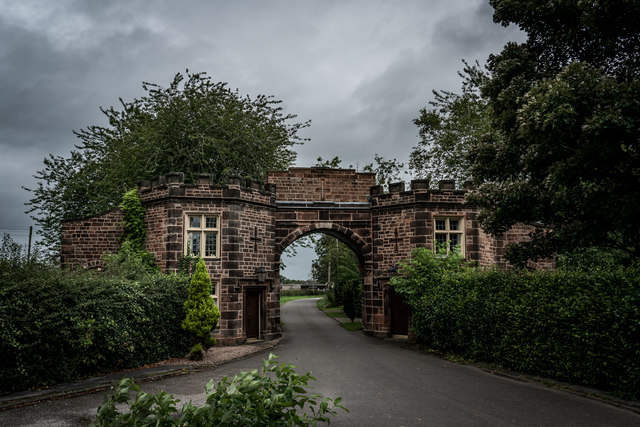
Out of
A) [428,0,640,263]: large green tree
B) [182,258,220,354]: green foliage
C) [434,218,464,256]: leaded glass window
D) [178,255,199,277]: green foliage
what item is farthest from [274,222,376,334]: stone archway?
[428,0,640,263]: large green tree

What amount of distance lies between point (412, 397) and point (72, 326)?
7.93 meters

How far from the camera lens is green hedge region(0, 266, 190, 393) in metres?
9.12

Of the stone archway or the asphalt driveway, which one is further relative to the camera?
the stone archway

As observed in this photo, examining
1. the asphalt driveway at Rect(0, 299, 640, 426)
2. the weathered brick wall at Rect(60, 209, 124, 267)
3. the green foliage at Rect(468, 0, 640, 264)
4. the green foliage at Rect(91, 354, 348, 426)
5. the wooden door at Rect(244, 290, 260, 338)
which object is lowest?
the asphalt driveway at Rect(0, 299, 640, 426)

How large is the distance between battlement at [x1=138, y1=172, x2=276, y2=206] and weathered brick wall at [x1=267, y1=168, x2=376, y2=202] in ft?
7.89

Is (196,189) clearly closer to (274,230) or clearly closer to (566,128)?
(274,230)

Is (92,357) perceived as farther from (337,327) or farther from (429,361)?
(337,327)

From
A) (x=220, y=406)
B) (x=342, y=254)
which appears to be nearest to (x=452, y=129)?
(x=342, y=254)

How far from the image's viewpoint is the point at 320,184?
816 inches

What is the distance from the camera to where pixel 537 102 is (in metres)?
8.20

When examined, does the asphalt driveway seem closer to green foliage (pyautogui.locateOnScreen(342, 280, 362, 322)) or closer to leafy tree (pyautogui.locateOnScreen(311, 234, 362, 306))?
green foliage (pyautogui.locateOnScreen(342, 280, 362, 322))

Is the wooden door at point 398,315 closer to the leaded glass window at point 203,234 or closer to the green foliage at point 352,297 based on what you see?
the green foliage at point 352,297

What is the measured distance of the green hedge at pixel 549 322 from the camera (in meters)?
8.74

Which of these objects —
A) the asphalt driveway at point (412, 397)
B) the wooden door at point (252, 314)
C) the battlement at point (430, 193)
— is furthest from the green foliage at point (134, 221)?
the battlement at point (430, 193)
